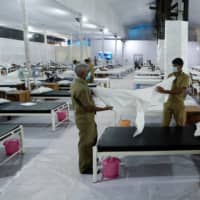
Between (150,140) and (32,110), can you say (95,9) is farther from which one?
(150,140)

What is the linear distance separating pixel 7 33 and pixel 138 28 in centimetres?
1305

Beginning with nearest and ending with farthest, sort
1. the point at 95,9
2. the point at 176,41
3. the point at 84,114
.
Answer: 1. the point at 84,114
2. the point at 176,41
3. the point at 95,9

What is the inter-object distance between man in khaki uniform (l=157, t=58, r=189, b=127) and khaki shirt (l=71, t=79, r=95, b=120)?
1258 mm

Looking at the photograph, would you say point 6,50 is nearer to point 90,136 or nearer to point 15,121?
point 15,121

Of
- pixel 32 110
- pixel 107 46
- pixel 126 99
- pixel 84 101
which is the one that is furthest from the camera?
pixel 107 46

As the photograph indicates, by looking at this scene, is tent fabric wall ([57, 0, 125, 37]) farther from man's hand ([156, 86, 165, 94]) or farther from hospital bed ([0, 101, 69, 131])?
man's hand ([156, 86, 165, 94])

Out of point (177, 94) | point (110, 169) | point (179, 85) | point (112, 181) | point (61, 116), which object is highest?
point (179, 85)

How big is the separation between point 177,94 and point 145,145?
116 centimetres

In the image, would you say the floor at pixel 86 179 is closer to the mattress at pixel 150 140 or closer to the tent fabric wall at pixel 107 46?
the mattress at pixel 150 140

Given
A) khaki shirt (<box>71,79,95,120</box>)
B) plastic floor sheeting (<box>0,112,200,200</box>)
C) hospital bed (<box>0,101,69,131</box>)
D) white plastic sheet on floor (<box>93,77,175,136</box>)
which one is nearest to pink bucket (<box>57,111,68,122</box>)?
hospital bed (<box>0,101,69,131</box>)

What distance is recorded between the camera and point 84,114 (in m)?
3.03

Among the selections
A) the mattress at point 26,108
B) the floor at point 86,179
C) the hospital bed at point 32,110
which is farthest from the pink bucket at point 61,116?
the floor at point 86,179

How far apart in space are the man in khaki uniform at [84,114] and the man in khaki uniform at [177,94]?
122 centimetres

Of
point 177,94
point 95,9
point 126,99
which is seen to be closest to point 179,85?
point 177,94
